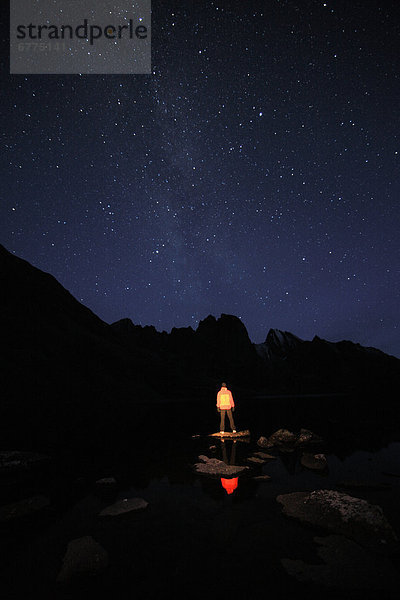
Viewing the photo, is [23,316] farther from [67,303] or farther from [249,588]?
[249,588]

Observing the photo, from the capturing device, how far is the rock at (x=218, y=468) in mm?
8711

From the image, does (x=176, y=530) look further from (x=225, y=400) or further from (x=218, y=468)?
(x=225, y=400)

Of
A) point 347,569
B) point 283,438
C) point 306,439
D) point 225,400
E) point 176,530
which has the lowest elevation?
point 306,439

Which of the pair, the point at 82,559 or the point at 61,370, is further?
the point at 61,370

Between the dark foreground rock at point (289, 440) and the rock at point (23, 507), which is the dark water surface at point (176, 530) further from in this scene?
the dark foreground rock at point (289, 440)

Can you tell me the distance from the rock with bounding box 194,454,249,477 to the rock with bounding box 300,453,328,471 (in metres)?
2.43

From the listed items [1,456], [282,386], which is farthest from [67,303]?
[282,386]

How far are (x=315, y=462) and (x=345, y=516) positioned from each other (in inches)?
201

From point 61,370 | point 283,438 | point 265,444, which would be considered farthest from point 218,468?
point 61,370

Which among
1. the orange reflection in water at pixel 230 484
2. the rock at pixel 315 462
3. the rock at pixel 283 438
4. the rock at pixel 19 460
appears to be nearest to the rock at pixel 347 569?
the orange reflection in water at pixel 230 484

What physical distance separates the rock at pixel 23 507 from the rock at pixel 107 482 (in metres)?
1.58

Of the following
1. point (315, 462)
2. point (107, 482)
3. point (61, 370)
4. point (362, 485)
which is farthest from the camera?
point (61, 370)

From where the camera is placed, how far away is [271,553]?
4523 millimetres

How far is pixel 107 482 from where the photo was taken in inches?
324
